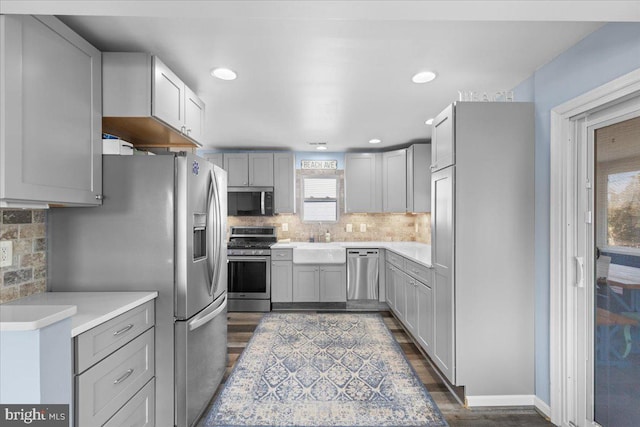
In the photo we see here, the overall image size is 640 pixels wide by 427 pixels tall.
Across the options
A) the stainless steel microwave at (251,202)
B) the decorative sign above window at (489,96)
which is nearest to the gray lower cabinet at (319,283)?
the stainless steel microwave at (251,202)

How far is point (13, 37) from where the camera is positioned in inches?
50.2

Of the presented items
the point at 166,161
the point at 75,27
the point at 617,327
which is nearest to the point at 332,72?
the point at 166,161

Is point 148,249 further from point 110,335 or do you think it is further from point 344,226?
point 344,226

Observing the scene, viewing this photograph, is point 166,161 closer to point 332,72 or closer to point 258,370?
point 332,72

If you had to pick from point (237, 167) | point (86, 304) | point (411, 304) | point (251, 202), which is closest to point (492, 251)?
point (411, 304)

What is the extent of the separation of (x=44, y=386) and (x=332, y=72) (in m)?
2.27

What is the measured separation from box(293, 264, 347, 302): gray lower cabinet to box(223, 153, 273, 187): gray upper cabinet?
142 cm

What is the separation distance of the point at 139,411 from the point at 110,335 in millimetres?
538

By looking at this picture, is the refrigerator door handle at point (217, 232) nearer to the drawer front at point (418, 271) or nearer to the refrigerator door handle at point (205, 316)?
the refrigerator door handle at point (205, 316)

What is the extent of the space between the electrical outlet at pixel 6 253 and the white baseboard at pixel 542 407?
3.33 m

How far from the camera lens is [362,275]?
452 cm

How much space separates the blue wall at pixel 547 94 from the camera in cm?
172

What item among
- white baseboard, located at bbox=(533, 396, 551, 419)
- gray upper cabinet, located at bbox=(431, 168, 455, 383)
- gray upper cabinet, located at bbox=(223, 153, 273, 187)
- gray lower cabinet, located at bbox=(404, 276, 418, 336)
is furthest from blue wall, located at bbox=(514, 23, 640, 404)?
gray upper cabinet, located at bbox=(223, 153, 273, 187)

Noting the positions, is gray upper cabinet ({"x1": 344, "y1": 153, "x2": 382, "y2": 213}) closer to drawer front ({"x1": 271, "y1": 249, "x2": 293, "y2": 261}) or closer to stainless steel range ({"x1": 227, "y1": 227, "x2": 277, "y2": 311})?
drawer front ({"x1": 271, "y1": 249, "x2": 293, "y2": 261})
